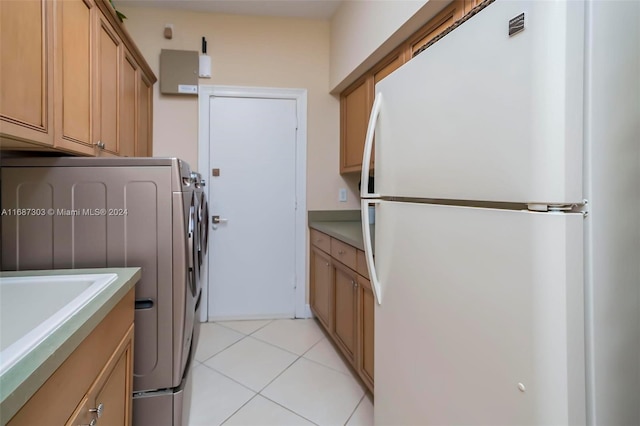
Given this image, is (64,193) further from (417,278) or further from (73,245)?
(417,278)

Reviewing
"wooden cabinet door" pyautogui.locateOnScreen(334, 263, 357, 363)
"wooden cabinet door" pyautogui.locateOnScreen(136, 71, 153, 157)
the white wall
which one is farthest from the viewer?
the white wall

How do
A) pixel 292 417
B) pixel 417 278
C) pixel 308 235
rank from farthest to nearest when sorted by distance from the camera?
pixel 308 235, pixel 292 417, pixel 417 278

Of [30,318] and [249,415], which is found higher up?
[30,318]

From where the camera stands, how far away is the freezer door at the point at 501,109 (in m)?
0.58

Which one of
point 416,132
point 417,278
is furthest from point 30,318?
point 416,132

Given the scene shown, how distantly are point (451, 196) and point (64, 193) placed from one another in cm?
151

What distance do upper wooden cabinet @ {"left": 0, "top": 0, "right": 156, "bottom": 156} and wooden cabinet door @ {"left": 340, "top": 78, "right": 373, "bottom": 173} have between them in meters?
1.68

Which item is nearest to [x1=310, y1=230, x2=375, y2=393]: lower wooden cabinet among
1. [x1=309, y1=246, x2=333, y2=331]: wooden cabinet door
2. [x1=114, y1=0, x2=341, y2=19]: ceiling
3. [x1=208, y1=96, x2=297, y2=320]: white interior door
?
[x1=309, y1=246, x2=333, y2=331]: wooden cabinet door

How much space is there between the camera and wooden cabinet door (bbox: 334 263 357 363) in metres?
1.97

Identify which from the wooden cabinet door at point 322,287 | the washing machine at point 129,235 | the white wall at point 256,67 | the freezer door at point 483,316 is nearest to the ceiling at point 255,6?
the white wall at point 256,67

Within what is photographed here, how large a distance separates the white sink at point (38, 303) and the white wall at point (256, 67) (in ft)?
6.19

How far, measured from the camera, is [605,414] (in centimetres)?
61

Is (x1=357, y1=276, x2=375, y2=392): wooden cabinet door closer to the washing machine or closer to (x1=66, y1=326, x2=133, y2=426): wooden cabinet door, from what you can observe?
the washing machine

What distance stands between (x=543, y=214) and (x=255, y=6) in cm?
294
